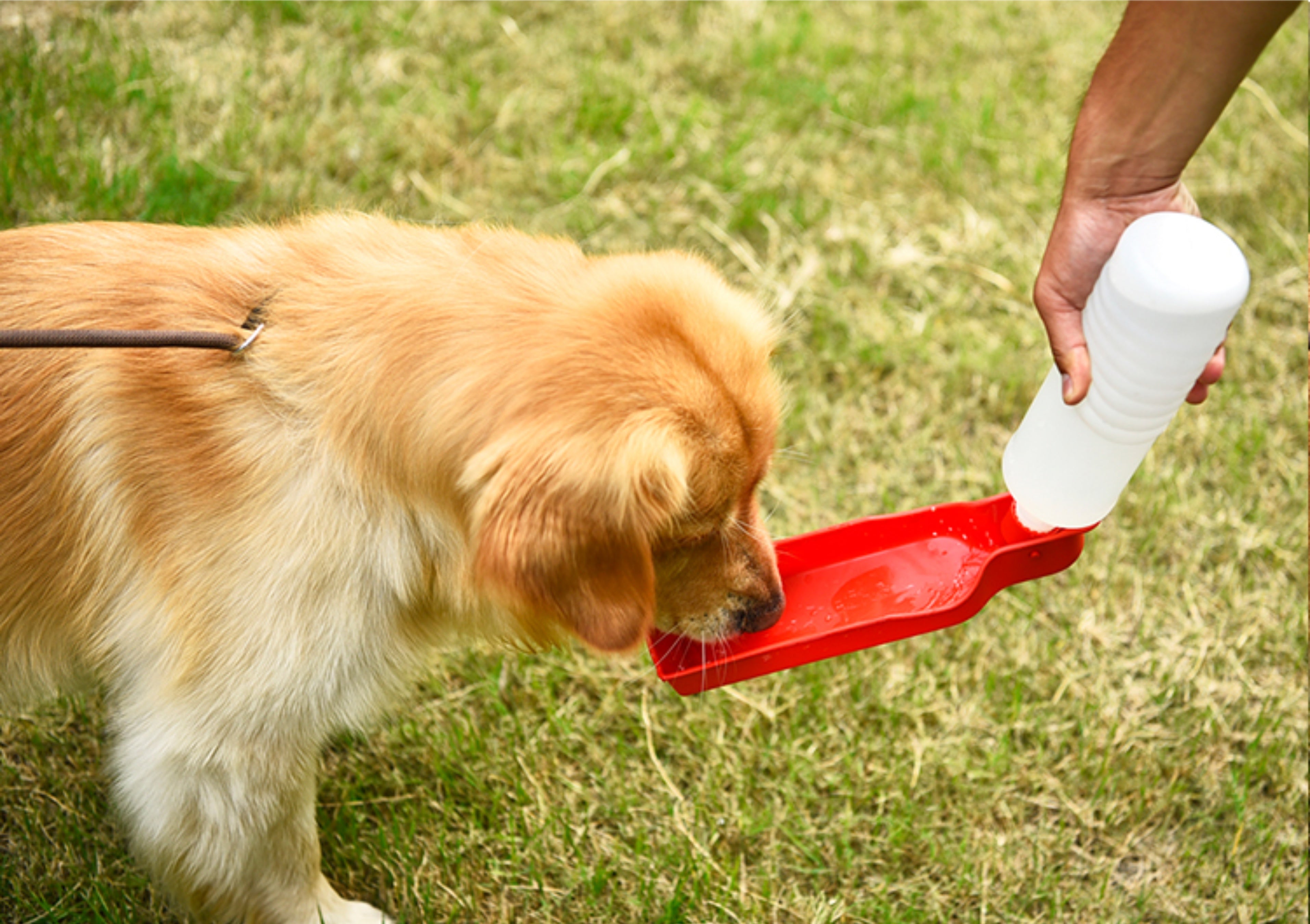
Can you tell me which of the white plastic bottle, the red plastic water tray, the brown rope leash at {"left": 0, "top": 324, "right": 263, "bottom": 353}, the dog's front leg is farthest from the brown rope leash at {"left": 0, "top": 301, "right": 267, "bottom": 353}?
the white plastic bottle

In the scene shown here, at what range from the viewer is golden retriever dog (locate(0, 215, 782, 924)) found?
1927 mm

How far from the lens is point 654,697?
10.3 feet

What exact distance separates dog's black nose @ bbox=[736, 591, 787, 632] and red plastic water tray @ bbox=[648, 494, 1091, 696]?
72 mm

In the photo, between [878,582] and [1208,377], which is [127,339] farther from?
[1208,377]

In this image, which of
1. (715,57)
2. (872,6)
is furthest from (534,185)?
(872,6)

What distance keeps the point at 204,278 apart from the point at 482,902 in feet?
5.41

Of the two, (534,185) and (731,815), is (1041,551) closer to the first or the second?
(731,815)

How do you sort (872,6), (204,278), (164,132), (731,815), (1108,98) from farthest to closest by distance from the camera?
(872,6), (164,132), (731,815), (1108,98), (204,278)

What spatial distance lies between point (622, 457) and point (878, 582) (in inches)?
46.5

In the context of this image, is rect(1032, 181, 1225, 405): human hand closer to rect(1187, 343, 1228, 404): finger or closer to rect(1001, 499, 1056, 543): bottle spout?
rect(1187, 343, 1228, 404): finger

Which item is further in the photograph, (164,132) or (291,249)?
(164,132)

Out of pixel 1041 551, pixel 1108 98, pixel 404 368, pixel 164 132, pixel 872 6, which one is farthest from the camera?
pixel 872 6

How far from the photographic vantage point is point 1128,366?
2.23m

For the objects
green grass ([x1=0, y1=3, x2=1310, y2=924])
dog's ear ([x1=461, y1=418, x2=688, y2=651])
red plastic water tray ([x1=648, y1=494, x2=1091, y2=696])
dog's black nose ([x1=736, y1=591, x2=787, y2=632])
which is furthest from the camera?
green grass ([x1=0, y1=3, x2=1310, y2=924])
